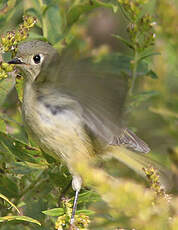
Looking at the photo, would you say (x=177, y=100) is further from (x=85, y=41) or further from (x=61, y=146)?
(x=61, y=146)

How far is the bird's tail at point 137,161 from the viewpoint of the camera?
2.65 m

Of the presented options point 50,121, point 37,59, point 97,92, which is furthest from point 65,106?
point 97,92

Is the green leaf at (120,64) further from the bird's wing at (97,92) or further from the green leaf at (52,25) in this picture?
the bird's wing at (97,92)

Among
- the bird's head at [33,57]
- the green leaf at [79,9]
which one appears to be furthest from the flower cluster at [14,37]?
the green leaf at [79,9]

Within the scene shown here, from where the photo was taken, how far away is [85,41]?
146 inches

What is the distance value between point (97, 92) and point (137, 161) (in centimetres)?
97

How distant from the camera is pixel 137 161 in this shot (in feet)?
8.95

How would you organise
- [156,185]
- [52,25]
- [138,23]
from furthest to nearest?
[52,25], [138,23], [156,185]

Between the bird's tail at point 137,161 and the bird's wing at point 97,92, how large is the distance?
0.45 m

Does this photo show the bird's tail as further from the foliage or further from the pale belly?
the pale belly

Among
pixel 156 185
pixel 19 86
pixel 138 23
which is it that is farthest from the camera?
pixel 138 23

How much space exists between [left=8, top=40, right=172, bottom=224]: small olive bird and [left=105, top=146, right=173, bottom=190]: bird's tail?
13 centimetres

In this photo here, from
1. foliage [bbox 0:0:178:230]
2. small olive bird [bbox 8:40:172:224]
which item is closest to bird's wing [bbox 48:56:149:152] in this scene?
small olive bird [bbox 8:40:172:224]

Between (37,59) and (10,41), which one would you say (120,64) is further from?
(10,41)
